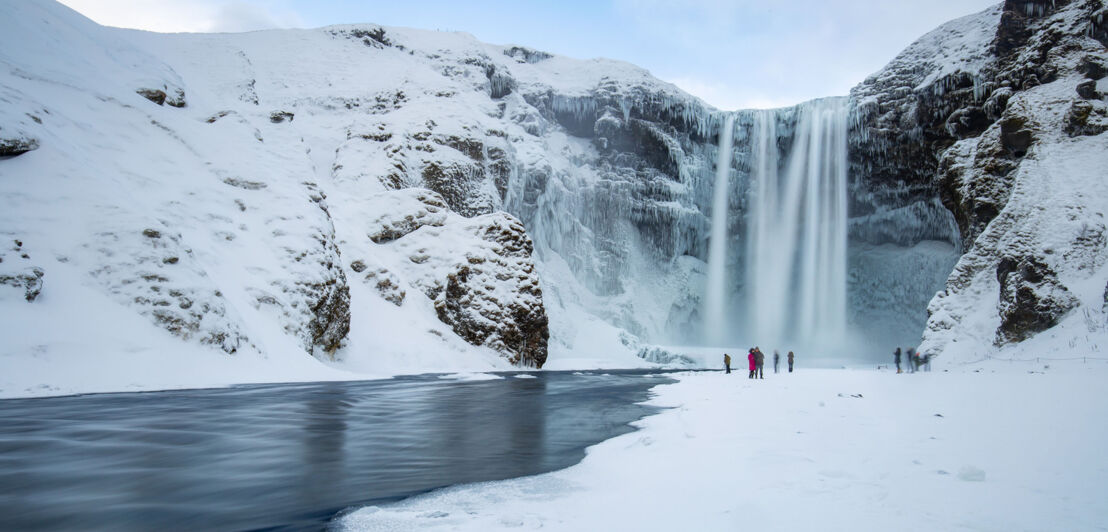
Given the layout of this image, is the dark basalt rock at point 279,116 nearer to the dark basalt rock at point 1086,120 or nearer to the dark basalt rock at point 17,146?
the dark basalt rock at point 17,146

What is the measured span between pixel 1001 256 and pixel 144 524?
95.8 feet

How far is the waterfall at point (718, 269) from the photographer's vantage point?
1912 inches

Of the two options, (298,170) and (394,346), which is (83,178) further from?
(394,346)

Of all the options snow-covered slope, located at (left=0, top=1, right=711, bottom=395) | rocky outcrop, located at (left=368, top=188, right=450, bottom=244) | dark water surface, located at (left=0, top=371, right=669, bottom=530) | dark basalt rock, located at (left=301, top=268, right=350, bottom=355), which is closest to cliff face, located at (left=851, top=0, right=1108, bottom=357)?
snow-covered slope, located at (left=0, top=1, right=711, bottom=395)

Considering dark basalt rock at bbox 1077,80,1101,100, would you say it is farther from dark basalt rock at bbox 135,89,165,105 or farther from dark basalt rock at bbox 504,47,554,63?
dark basalt rock at bbox 504,47,554,63

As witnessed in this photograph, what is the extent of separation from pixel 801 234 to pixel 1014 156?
21.7m

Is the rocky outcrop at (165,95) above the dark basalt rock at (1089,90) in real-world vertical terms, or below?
below

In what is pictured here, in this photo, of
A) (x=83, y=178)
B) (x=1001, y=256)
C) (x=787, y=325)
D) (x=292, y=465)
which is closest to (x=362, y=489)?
(x=292, y=465)

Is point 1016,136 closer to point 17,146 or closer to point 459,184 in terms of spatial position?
point 459,184

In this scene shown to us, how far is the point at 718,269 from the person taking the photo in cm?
4991

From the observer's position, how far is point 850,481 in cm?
373

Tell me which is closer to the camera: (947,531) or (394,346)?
(947,531)

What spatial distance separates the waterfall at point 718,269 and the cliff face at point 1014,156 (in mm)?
13490

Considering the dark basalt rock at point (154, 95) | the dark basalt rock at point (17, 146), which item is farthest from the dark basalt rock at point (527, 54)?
the dark basalt rock at point (17, 146)
